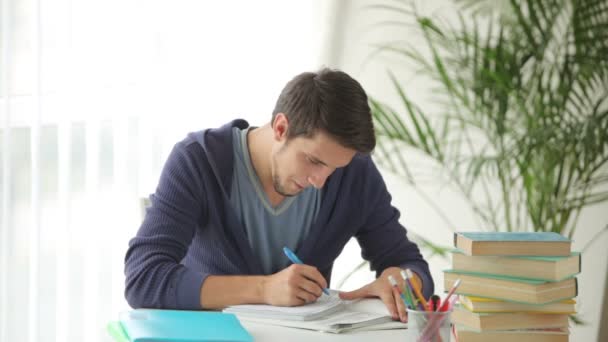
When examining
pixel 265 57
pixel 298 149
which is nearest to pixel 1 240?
pixel 298 149

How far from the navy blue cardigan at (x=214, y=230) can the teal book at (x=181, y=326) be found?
132 millimetres

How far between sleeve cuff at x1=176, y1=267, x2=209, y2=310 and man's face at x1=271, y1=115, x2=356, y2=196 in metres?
0.31

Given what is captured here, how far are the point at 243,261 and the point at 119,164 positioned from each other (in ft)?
3.08

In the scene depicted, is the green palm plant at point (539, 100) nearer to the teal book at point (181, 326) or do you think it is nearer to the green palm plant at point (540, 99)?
the green palm plant at point (540, 99)

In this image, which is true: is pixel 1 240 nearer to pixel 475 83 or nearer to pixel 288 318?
pixel 288 318

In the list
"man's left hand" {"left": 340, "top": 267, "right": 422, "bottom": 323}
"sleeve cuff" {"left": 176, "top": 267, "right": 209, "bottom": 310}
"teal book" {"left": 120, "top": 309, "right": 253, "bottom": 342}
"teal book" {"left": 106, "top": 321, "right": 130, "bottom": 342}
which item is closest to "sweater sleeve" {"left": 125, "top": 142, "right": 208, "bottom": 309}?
"sleeve cuff" {"left": 176, "top": 267, "right": 209, "bottom": 310}

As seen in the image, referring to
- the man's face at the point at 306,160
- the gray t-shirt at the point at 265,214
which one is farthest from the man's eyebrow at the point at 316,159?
the gray t-shirt at the point at 265,214

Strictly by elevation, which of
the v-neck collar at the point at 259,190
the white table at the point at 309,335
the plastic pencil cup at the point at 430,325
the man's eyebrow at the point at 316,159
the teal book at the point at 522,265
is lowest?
the white table at the point at 309,335

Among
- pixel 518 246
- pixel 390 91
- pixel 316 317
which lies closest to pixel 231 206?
pixel 316 317

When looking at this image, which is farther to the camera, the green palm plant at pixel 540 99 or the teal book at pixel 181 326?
the green palm plant at pixel 540 99

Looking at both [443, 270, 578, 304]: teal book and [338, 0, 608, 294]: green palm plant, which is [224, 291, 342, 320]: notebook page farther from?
[338, 0, 608, 294]: green palm plant

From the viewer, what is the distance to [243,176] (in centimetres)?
195

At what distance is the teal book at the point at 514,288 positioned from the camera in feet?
4.86

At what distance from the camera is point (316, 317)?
158 cm
